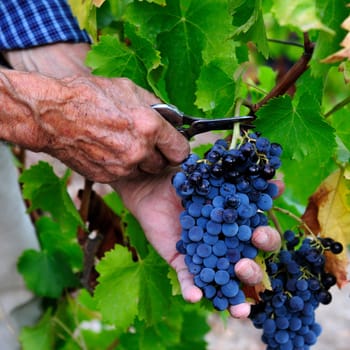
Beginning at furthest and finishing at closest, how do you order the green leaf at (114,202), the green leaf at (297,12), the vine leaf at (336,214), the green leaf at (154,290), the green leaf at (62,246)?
the green leaf at (62,246)
the green leaf at (114,202)
the green leaf at (154,290)
the vine leaf at (336,214)
the green leaf at (297,12)

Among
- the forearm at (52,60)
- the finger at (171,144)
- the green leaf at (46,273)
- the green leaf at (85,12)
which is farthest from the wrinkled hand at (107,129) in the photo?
the green leaf at (46,273)

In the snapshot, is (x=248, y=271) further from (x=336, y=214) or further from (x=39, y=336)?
(x=39, y=336)

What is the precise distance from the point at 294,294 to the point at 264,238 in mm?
206

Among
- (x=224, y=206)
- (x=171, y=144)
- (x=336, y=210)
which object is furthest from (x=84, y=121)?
(x=336, y=210)

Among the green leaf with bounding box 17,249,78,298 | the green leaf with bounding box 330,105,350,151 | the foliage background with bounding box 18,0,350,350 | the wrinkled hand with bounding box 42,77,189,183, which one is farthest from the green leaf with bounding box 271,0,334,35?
the green leaf with bounding box 17,249,78,298

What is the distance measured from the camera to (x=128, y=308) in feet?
4.00

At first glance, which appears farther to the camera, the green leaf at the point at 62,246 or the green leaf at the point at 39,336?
the green leaf at the point at 62,246

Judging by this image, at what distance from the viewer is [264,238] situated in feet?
2.92

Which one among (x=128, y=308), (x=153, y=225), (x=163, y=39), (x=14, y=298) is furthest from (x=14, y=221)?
(x=163, y=39)

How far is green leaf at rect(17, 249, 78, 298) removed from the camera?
1.49 meters

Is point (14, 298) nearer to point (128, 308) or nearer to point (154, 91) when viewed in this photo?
point (128, 308)

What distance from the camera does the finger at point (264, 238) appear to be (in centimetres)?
89

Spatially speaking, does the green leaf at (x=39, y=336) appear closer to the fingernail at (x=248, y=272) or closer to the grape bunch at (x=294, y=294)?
the grape bunch at (x=294, y=294)

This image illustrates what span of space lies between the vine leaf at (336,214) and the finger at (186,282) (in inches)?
11.1
